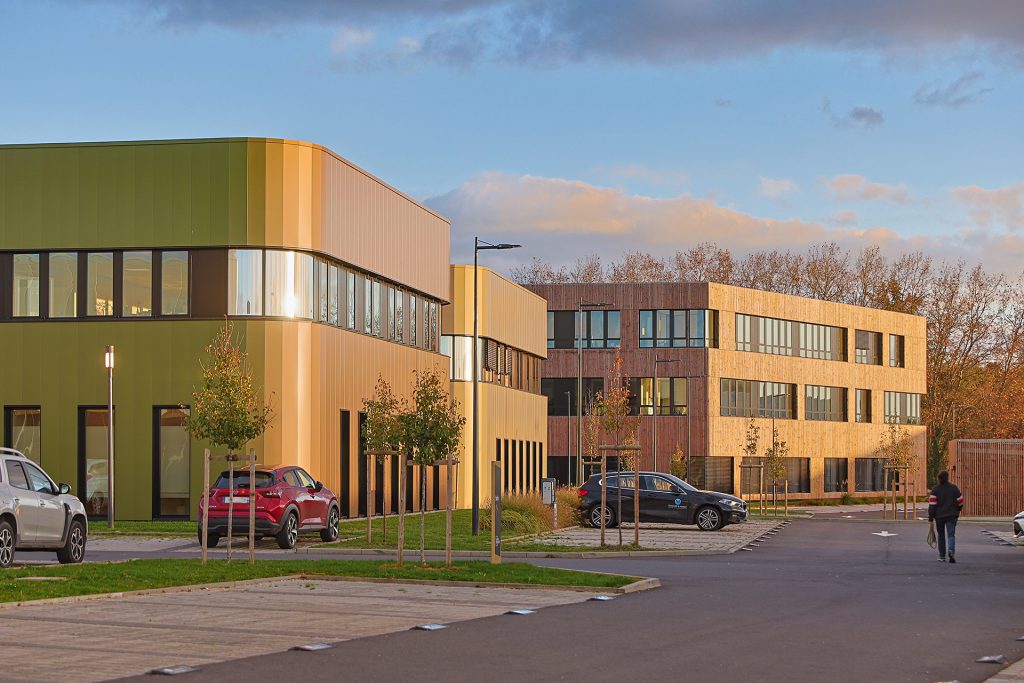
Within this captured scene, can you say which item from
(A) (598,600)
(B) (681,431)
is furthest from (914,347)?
(A) (598,600)

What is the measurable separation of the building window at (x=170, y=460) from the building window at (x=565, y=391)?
4780 cm

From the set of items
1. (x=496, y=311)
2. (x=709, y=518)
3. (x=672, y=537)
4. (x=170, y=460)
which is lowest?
(x=672, y=537)

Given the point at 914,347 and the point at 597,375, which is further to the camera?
the point at 914,347

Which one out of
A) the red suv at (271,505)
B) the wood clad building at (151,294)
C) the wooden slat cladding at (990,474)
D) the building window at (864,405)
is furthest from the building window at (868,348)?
the red suv at (271,505)

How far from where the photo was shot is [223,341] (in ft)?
128

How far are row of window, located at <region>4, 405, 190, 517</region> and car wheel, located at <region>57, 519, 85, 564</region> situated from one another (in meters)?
15.4

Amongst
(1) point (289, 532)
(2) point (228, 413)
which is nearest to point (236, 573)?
(2) point (228, 413)

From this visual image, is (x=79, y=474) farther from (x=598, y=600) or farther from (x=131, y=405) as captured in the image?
(x=598, y=600)

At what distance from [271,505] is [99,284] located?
13.7m

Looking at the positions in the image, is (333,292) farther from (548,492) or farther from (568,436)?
(568,436)

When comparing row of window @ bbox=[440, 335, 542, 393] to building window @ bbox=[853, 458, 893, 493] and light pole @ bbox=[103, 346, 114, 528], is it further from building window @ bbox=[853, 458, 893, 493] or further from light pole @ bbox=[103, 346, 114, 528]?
building window @ bbox=[853, 458, 893, 493]

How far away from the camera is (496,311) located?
63344 mm

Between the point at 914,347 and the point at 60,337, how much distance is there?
73.8 m

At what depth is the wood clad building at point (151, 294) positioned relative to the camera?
4034 cm
